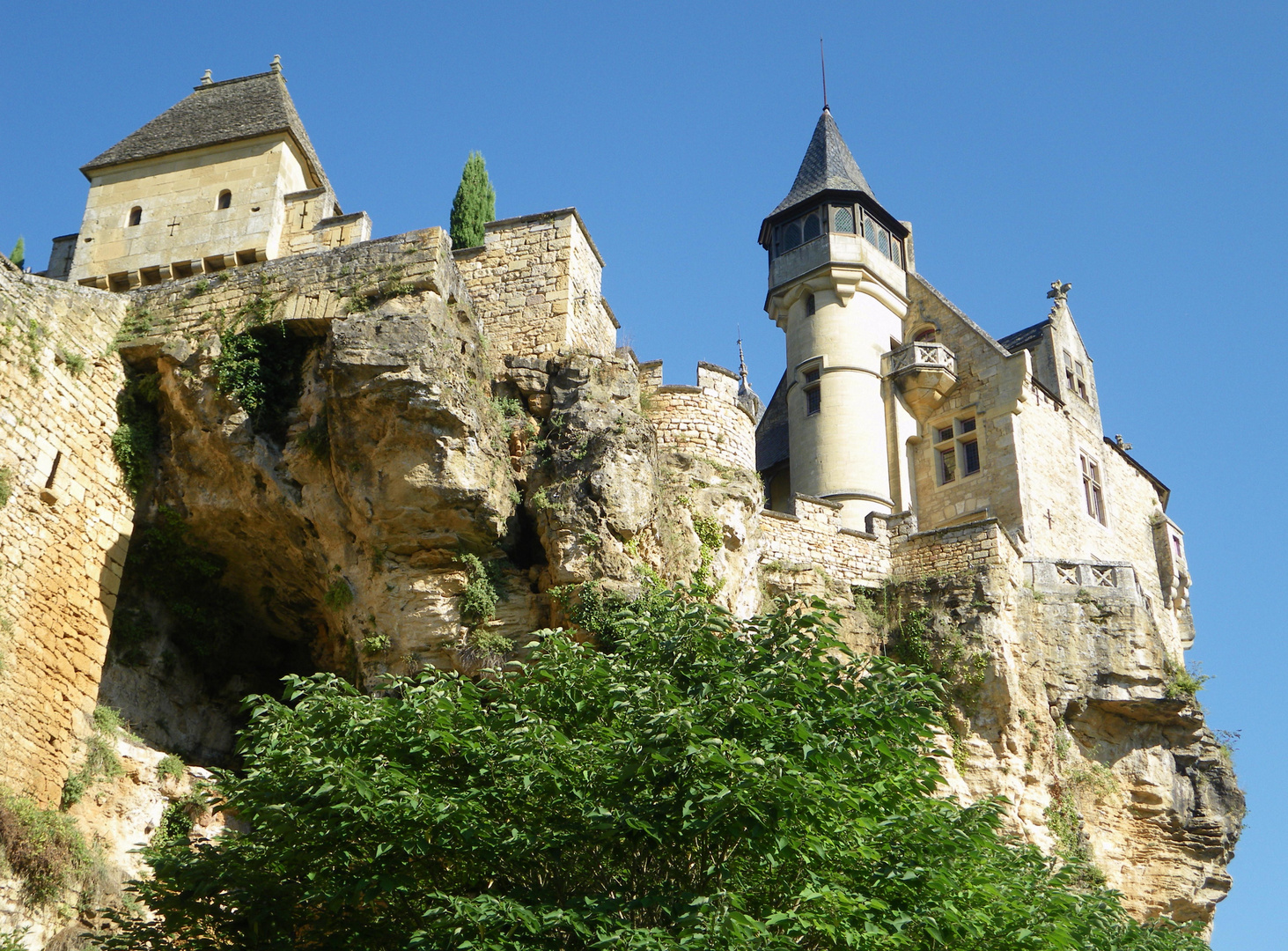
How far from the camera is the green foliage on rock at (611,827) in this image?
1156cm

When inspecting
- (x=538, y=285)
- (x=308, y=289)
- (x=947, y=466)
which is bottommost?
(x=308, y=289)

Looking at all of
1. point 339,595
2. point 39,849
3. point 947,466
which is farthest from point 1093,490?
point 39,849

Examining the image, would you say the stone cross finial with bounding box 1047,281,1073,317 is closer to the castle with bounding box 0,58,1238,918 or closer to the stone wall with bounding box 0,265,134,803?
the castle with bounding box 0,58,1238,918

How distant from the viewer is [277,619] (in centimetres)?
2050

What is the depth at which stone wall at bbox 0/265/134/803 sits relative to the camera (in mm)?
16062

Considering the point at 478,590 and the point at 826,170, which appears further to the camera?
the point at 826,170

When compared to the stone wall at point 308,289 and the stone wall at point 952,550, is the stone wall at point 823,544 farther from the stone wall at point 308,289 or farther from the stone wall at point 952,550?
the stone wall at point 308,289

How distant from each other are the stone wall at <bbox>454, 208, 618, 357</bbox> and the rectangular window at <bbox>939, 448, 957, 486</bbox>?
31.7 feet

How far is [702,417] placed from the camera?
22.3m

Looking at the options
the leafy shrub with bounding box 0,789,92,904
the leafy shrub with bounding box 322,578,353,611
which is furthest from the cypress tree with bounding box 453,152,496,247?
the leafy shrub with bounding box 0,789,92,904

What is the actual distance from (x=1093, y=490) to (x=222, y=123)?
20223mm

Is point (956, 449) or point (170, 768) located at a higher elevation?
point (956, 449)

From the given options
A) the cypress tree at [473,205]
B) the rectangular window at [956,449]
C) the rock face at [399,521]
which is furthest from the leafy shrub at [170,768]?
the rectangular window at [956,449]

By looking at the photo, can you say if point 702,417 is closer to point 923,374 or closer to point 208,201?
point 923,374
